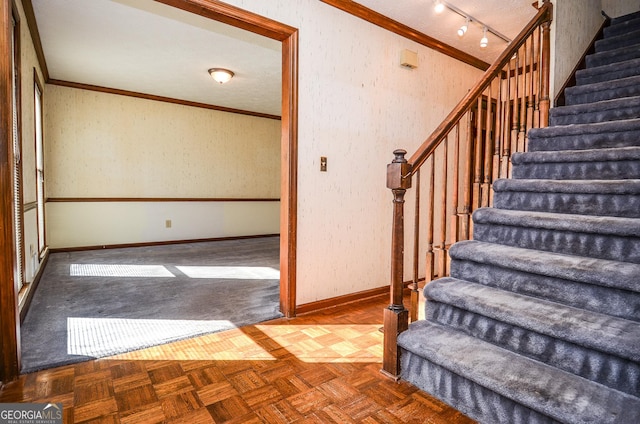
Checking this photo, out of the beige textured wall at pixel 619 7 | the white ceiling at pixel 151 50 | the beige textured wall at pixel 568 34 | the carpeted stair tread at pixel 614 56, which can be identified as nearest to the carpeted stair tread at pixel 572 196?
the beige textured wall at pixel 568 34

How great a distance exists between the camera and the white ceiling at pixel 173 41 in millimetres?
3061

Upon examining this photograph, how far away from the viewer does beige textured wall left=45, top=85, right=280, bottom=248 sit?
17.2 ft

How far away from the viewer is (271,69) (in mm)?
4566

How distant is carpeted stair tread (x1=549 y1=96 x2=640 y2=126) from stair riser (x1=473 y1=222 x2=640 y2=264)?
1317 millimetres

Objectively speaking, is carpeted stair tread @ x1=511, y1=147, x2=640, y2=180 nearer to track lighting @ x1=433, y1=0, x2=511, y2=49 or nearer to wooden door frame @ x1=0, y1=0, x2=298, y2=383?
track lighting @ x1=433, y1=0, x2=511, y2=49

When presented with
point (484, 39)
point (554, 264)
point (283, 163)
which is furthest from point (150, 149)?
point (554, 264)

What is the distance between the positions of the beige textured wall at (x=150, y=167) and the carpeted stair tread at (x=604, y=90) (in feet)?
17.0

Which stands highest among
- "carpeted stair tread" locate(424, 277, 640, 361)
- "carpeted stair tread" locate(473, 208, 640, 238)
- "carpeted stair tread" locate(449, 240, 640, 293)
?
"carpeted stair tread" locate(473, 208, 640, 238)

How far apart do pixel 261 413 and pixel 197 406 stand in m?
0.28

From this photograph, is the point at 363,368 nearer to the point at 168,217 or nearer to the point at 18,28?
the point at 18,28

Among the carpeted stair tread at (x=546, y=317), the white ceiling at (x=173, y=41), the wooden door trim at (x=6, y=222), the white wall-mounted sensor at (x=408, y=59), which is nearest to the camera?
the carpeted stair tread at (x=546, y=317)

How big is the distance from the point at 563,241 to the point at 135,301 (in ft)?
9.78

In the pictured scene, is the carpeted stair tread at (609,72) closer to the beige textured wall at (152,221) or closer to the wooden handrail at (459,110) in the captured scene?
the wooden handrail at (459,110)

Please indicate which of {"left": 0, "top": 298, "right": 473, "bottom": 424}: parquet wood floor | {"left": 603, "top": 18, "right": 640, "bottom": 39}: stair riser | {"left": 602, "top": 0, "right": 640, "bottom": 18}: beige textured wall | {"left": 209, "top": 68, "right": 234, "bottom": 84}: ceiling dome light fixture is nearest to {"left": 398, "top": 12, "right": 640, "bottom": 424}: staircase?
{"left": 0, "top": 298, "right": 473, "bottom": 424}: parquet wood floor
